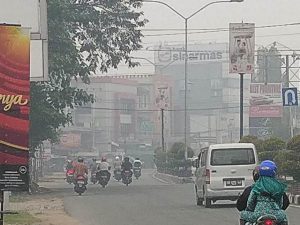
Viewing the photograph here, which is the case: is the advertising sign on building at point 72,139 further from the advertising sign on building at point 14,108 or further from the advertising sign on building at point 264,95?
the advertising sign on building at point 14,108

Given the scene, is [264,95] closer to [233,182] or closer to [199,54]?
[233,182]

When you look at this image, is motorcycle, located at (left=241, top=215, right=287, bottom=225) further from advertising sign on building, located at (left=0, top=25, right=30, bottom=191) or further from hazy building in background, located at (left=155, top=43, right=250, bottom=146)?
hazy building in background, located at (left=155, top=43, right=250, bottom=146)

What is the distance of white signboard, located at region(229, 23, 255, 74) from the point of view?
120 ft

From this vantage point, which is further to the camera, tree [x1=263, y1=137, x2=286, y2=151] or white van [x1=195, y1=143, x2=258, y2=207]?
tree [x1=263, y1=137, x2=286, y2=151]

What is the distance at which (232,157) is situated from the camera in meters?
27.6

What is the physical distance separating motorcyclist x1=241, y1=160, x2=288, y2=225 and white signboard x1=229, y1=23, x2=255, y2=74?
85.8ft

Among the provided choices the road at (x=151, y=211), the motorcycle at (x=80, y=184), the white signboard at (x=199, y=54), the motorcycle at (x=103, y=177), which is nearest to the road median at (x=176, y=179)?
the motorcycle at (x=103, y=177)

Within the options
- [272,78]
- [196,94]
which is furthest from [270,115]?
[196,94]

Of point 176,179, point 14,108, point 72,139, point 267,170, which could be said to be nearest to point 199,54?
point 72,139

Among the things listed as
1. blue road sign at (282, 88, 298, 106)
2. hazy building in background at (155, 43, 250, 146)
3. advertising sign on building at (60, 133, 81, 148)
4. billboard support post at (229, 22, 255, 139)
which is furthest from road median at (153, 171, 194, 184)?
advertising sign on building at (60, 133, 81, 148)

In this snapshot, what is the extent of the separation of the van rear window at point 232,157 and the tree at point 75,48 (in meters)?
14.2

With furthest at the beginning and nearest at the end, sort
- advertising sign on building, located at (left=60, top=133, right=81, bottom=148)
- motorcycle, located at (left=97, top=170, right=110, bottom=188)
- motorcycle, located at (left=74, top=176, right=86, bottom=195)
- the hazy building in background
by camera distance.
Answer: the hazy building in background < advertising sign on building, located at (left=60, top=133, right=81, bottom=148) < motorcycle, located at (left=97, top=170, right=110, bottom=188) < motorcycle, located at (left=74, top=176, right=86, bottom=195)

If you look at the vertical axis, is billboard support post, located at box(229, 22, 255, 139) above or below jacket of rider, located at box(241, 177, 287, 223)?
above

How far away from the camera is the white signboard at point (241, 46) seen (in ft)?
120
